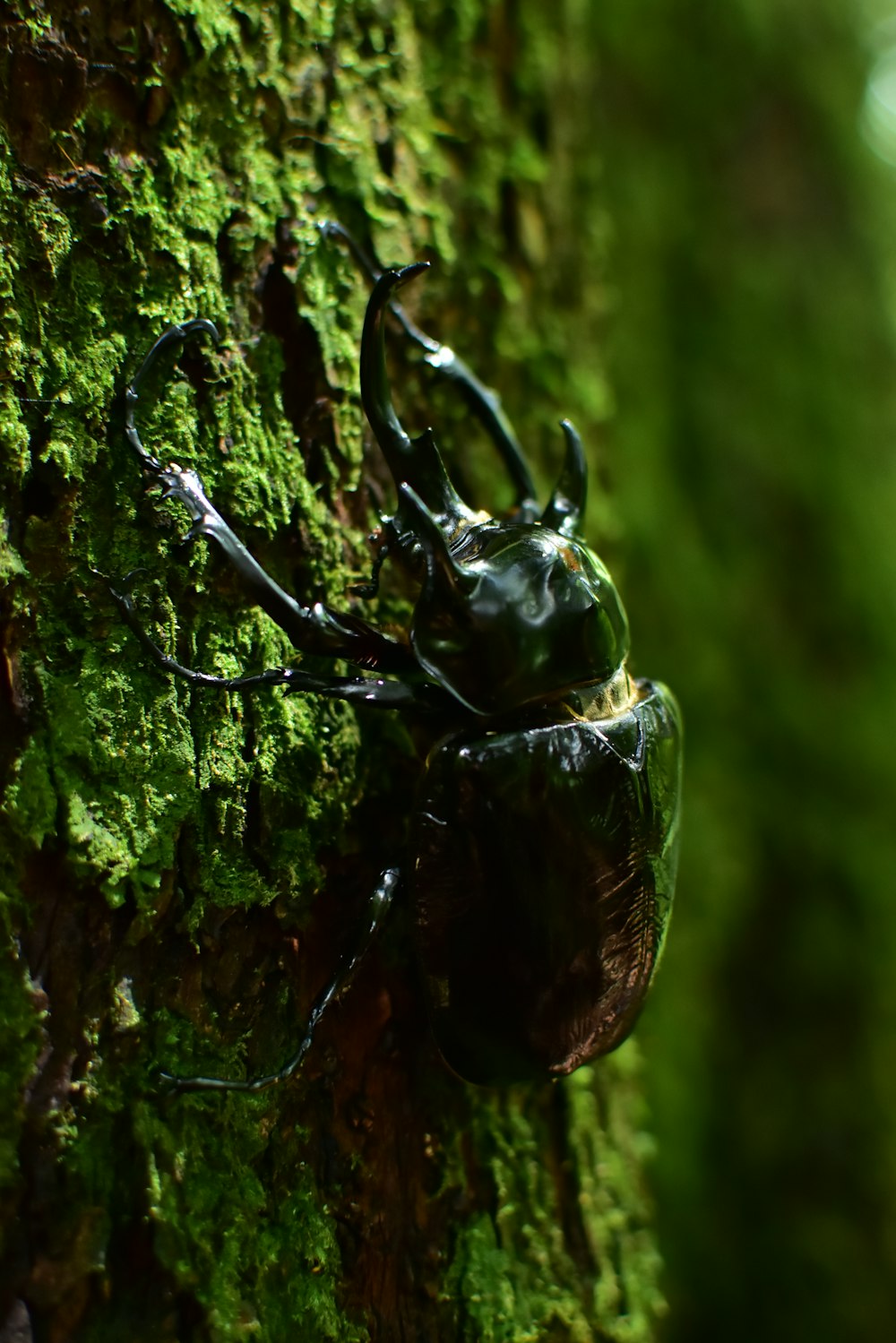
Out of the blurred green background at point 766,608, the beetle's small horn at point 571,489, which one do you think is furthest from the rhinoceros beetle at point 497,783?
the blurred green background at point 766,608

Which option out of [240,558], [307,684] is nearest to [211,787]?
[307,684]

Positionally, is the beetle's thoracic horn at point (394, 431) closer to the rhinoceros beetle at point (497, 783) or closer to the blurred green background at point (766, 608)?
the rhinoceros beetle at point (497, 783)

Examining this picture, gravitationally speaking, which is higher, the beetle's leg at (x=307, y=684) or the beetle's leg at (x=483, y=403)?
the beetle's leg at (x=483, y=403)

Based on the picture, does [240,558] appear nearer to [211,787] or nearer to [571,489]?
[211,787]

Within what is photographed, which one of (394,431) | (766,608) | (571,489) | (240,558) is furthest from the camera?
(766,608)

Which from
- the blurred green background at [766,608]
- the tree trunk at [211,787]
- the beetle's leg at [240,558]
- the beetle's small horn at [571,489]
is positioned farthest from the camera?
the blurred green background at [766,608]

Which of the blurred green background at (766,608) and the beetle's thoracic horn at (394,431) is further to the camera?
the blurred green background at (766,608)
